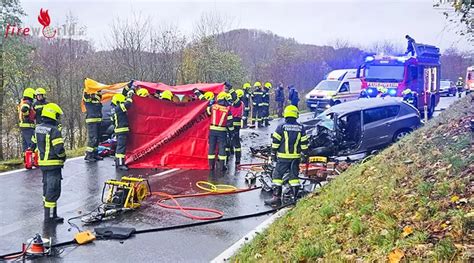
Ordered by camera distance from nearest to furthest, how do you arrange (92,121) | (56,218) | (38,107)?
(56,218)
(38,107)
(92,121)

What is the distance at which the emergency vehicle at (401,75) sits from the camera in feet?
61.7

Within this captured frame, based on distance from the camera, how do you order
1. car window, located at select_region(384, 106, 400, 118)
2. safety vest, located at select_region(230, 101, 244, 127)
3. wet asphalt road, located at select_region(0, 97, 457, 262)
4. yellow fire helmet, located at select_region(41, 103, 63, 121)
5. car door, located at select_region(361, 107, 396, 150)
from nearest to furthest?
wet asphalt road, located at select_region(0, 97, 457, 262), yellow fire helmet, located at select_region(41, 103, 63, 121), car door, located at select_region(361, 107, 396, 150), safety vest, located at select_region(230, 101, 244, 127), car window, located at select_region(384, 106, 400, 118)

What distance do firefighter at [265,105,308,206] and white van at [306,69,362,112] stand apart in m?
14.7

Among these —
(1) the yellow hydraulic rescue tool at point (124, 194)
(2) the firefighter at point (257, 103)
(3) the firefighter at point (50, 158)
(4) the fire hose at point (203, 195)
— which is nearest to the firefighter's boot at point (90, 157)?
(4) the fire hose at point (203, 195)

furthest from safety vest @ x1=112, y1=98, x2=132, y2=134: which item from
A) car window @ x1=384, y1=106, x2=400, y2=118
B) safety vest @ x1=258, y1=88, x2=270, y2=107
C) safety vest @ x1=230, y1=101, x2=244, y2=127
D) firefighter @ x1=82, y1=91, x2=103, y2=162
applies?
safety vest @ x1=258, y1=88, x2=270, y2=107

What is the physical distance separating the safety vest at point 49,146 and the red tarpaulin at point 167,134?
4201 millimetres

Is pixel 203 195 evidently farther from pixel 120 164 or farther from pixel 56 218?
pixel 120 164

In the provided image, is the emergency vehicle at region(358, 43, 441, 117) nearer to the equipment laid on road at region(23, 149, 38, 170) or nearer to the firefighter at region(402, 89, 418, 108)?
the firefighter at region(402, 89, 418, 108)

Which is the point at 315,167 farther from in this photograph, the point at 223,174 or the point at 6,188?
the point at 6,188

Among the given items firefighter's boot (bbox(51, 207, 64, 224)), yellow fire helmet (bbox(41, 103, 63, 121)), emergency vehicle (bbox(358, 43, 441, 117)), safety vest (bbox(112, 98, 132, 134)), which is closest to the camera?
firefighter's boot (bbox(51, 207, 64, 224))

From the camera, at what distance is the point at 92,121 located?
41.4ft

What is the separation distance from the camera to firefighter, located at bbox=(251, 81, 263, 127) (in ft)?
64.1

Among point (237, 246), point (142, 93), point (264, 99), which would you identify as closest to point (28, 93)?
point (142, 93)

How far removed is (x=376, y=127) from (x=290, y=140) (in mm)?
4819
